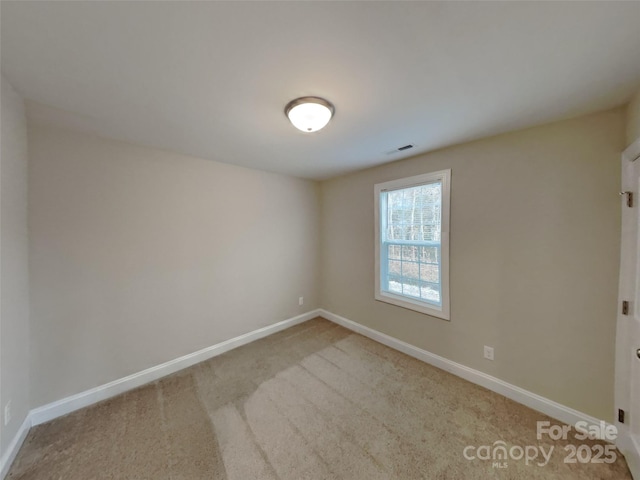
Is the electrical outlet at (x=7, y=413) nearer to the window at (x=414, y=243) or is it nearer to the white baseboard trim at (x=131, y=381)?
the white baseboard trim at (x=131, y=381)

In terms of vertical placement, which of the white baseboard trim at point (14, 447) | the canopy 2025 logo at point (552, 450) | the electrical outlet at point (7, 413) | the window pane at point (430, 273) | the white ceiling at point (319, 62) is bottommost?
the canopy 2025 logo at point (552, 450)

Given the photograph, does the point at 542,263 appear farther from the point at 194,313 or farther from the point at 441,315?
the point at 194,313

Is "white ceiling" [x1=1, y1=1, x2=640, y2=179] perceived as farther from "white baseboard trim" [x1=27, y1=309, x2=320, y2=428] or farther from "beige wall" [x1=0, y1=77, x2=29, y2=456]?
"white baseboard trim" [x1=27, y1=309, x2=320, y2=428]

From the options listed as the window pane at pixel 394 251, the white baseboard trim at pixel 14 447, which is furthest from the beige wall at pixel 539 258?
the white baseboard trim at pixel 14 447

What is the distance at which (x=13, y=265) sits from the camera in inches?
61.4

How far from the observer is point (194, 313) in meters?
2.63

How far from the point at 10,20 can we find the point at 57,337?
2.18 meters

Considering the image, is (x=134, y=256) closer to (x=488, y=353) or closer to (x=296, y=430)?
(x=296, y=430)

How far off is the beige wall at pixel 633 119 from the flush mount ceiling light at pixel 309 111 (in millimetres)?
1920

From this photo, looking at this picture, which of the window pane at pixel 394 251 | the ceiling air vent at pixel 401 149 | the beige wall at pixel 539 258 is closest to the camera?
the beige wall at pixel 539 258

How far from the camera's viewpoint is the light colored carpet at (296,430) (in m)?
1.43

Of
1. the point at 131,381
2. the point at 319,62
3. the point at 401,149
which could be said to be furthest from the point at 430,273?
the point at 131,381

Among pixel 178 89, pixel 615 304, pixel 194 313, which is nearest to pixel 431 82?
pixel 178 89

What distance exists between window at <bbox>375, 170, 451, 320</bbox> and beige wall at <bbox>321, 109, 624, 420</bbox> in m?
0.11
